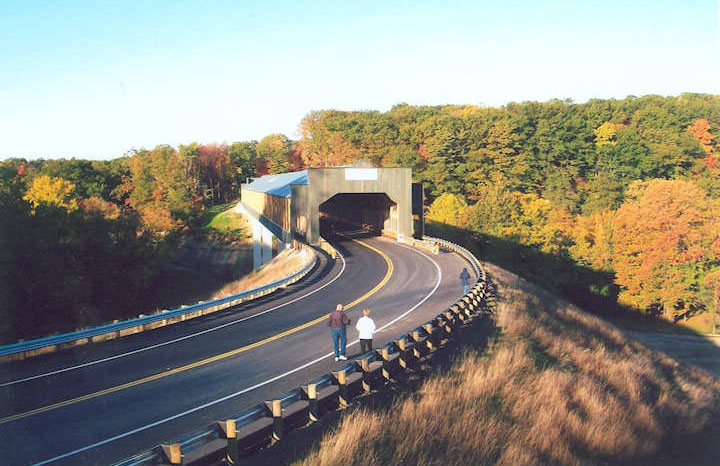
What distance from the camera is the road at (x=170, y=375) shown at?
1055 cm

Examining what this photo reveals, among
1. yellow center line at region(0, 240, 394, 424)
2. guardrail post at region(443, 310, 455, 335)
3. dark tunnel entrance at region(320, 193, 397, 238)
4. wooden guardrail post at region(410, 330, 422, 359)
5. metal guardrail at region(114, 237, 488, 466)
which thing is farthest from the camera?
dark tunnel entrance at region(320, 193, 397, 238)

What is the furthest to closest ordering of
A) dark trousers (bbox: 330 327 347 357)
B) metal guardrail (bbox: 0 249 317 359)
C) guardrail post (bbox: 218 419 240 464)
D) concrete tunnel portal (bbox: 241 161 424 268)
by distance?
concrete tunnel portal (bbox: 241 161 424 268) < metal guardrail (bbox: 0 249 317 359) < dark trousers (bbox: 330 327 347 357) < guardrail post (bbox: 218 419 240 464)

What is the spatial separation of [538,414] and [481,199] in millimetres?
55301

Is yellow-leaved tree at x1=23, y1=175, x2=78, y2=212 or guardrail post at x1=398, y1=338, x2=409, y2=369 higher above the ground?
yellow-leaved tree at x1=23, y1=175, x2=78, y2=212

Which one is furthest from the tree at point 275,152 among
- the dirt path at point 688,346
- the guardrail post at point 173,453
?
the guardrail post at point 173,453

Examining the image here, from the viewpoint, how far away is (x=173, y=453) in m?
8.16

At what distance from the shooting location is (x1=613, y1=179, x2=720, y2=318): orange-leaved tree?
5472cm

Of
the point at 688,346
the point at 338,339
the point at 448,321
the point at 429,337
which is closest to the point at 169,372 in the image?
the point at 338,339

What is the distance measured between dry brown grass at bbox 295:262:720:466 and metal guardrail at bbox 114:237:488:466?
0.82 m

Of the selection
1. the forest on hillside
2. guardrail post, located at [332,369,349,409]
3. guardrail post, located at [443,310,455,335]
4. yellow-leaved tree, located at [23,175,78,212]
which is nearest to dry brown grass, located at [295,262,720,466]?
guardrail post, located at [332,369,349,409]

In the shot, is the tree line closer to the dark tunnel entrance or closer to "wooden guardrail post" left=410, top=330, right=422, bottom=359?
the dark tunnel entrance

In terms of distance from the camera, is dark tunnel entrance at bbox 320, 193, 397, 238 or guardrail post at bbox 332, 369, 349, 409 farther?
dark tunnel entrance at bbox 320, 193, 397, 238

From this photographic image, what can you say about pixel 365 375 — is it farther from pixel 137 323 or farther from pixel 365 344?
pixel 137 323

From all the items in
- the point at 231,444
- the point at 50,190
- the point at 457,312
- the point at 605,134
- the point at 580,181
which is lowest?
the point at 457,312
